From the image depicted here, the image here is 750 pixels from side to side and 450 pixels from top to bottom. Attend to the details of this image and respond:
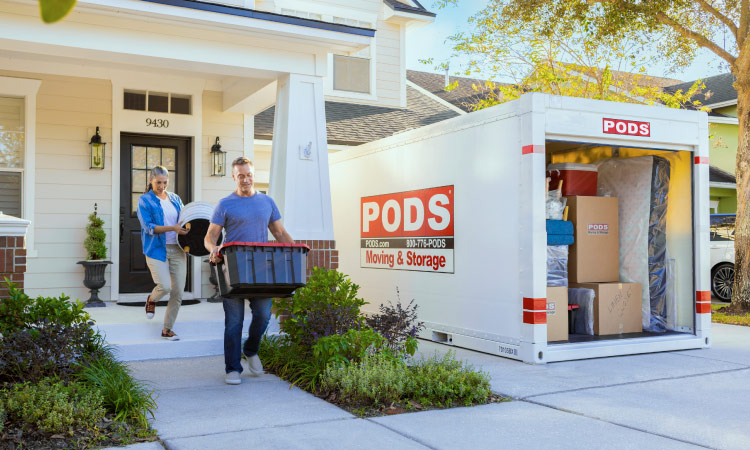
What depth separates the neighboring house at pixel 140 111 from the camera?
7.51 m

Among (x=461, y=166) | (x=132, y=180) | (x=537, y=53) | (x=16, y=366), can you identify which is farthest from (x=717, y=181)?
(x=16, y=366)

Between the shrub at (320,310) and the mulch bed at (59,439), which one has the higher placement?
the shrub at (320,310)

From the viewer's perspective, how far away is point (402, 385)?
5.49 metres

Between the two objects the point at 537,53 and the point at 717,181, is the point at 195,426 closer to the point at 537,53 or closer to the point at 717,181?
the point at 537,53

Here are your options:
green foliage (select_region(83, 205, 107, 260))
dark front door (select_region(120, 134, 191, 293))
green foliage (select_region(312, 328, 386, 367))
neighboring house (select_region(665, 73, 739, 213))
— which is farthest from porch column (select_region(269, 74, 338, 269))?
neighboring house (select_region(665, 73, 739, 213))

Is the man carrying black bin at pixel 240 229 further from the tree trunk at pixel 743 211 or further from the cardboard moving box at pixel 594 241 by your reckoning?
the tree trunk at pixel 743 211

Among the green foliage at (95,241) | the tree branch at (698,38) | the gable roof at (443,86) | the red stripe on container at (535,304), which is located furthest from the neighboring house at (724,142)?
the green foliage at (95,241)

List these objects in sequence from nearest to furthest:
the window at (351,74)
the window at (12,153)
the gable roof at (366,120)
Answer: the window at (12,153)
the gable roof at (366,120)
the window at (351,74)

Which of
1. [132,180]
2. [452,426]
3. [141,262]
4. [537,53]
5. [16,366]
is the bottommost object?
[452,426]

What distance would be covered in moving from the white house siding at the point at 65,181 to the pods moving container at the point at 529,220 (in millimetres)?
4040

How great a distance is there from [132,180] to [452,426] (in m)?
6.93

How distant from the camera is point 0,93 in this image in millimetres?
9297

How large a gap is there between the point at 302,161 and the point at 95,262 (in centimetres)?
330

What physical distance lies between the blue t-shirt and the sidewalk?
1327 mm
